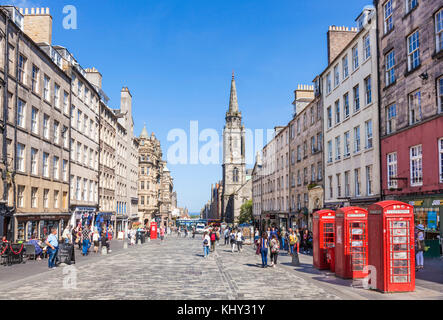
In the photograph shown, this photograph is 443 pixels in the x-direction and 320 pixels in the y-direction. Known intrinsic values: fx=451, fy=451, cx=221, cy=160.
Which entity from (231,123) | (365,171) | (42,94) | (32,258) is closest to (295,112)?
(365,171)

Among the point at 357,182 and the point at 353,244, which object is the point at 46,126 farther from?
the point at 353,244

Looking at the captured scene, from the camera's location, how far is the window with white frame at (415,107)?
909 inches

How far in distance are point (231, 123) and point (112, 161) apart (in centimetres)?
9241

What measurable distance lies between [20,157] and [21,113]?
9.33 ft

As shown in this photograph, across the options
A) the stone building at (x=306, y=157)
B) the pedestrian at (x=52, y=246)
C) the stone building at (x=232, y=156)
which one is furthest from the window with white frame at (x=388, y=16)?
the stone building at (x=232, y=156)

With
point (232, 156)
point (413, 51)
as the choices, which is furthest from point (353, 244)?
point (232, 156)

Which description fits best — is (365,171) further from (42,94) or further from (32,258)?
(42,94)

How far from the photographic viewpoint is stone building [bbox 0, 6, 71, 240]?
87.9 feet

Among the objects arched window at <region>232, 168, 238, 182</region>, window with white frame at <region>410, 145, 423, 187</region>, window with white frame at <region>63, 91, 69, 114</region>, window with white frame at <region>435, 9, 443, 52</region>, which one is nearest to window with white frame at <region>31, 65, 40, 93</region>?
window with white frame at <region>63, 91, 69, 114</region>

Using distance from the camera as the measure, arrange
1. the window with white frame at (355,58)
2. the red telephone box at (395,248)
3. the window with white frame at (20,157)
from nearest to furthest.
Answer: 1. the red telephone box at (395,248)
2. the window with white frame at (20,157)
3. the window with white frame at (355,58)

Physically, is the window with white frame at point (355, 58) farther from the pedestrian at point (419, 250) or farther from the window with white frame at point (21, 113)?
the window with white frame at point (21, 113)

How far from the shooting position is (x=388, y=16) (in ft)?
87.5

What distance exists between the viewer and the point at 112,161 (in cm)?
5725

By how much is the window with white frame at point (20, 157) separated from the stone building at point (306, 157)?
77.1 ft
